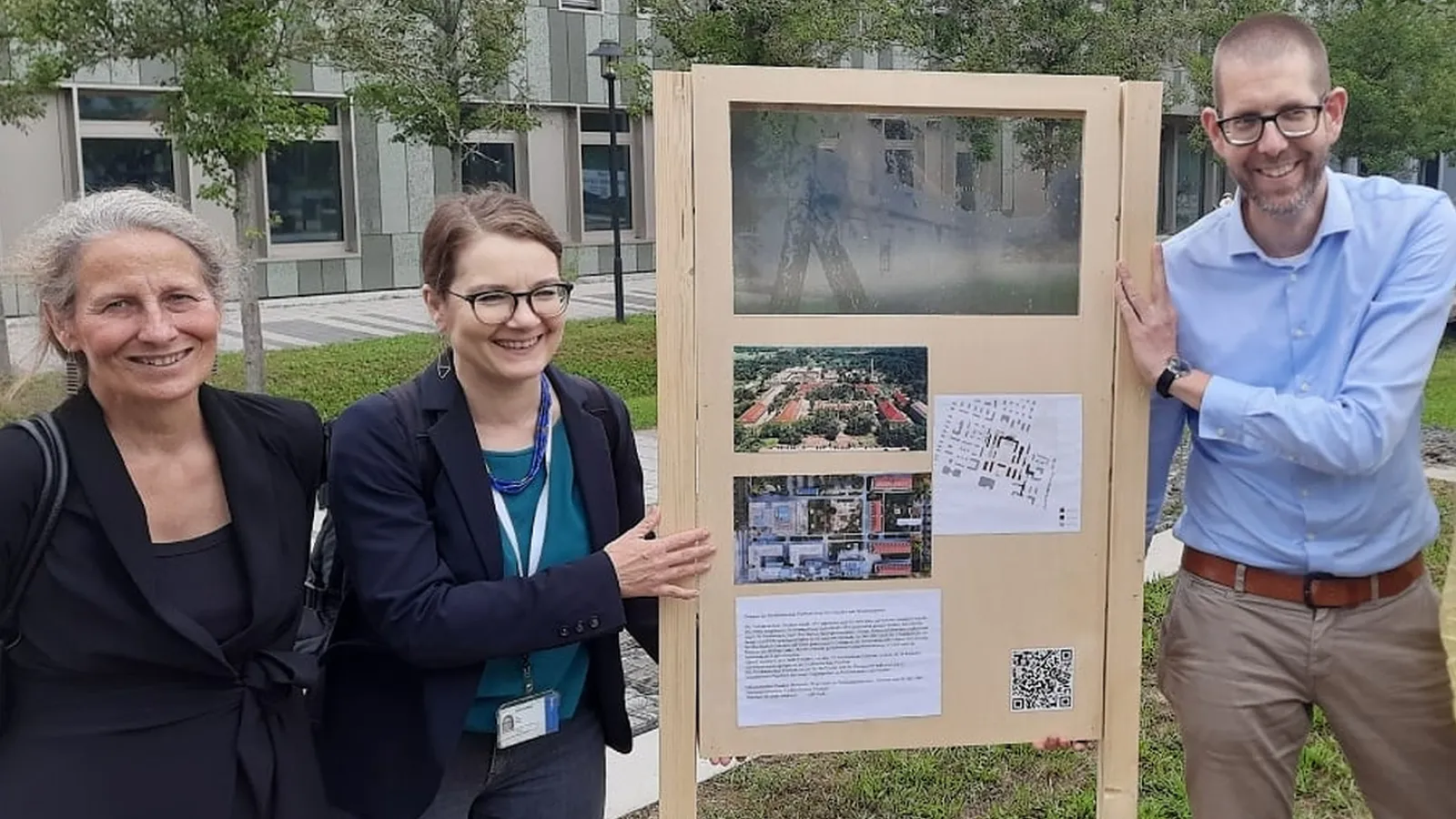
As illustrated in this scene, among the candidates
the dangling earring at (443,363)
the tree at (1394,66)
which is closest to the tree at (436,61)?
the dangling earring at (443,363)

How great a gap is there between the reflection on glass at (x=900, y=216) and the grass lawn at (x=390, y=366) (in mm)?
7793

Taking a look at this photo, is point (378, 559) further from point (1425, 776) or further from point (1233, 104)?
point (1425, 776)

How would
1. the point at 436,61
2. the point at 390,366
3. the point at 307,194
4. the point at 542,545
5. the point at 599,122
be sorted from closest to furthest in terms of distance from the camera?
the point at 542,545, the point at 390,366, the point at 436,61, the point at 307,194, the point at 599,122

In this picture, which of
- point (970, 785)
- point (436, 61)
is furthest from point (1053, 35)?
point (970, 785)

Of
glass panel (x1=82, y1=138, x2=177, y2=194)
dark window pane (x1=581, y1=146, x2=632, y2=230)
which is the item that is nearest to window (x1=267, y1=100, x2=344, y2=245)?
glass panel (x1=82, y1=138, x2=177, y2=194)

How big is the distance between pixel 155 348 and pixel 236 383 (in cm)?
1063

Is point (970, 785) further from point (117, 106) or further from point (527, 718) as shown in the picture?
point (117, 106)

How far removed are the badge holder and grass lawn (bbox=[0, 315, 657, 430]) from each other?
25.7 ft

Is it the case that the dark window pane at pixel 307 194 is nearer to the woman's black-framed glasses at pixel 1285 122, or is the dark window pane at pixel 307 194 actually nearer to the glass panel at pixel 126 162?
the glass panel at pixel 126 162

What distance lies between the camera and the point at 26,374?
2236mm

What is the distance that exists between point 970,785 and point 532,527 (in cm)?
237

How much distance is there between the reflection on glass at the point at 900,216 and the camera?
250 cm

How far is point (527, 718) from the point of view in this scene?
2.42 meters

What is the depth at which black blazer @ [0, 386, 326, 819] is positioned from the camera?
6.46 ft
